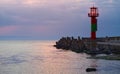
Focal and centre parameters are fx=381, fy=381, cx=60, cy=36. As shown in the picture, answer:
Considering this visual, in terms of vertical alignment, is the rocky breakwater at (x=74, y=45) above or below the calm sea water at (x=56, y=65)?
above

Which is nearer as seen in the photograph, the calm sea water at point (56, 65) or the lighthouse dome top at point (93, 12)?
the calm sea water at point (56, 65)

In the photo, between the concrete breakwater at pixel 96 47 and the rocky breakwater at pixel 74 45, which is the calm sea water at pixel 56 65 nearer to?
the concrete breakwater at pixel 96 47

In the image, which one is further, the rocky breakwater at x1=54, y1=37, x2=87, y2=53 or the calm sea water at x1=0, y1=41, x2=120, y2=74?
the rocky breakwater at x1=54, y1=37, x2=87, y2=53

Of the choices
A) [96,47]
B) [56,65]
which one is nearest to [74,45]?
[96,47]

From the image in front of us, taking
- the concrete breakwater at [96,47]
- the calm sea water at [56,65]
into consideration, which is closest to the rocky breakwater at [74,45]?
the concrete breakwater at [96,47]

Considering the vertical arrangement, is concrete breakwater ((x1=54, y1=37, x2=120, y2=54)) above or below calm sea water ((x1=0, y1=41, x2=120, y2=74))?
above

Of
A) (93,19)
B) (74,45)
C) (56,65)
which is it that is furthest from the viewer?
(74,45)

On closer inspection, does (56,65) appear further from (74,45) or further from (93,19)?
(74,45)

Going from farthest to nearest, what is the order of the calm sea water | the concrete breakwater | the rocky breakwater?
the rocky breakwater < the concrete breakwater < the calm sea water

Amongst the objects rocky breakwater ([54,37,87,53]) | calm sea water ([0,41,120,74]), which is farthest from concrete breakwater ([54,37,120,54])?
calm sea water ([0,41,120,74])

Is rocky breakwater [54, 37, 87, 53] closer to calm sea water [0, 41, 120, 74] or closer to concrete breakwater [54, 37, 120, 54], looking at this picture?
concrete breakwater [54, 37, 120, 54]

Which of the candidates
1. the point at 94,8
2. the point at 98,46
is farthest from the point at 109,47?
the point at 94,8

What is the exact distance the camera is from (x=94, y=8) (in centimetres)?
7000

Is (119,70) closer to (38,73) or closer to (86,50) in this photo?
(38,73)
